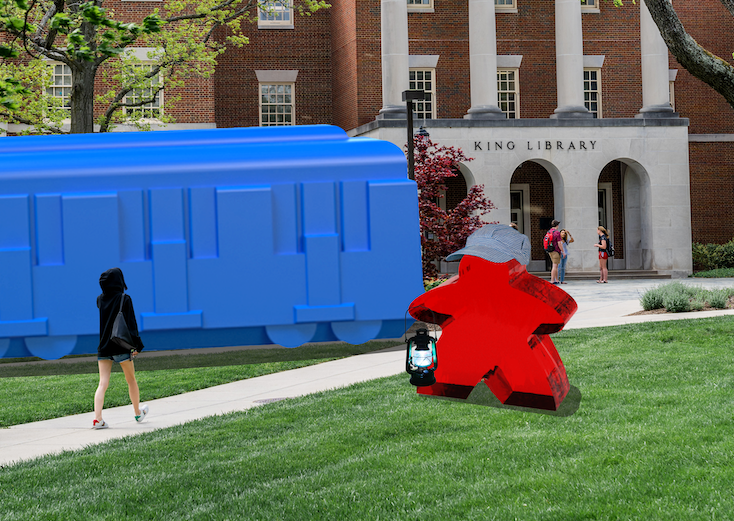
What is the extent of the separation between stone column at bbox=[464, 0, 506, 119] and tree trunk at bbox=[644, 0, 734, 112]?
20.4 meters

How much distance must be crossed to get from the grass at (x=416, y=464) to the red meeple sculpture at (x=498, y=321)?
0.39 metres

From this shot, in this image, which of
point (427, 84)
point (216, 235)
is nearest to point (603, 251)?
point (427, 84)

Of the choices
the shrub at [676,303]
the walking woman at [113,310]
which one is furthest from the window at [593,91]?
the walking woman at [113,310]

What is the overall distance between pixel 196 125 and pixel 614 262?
19599 millimetres

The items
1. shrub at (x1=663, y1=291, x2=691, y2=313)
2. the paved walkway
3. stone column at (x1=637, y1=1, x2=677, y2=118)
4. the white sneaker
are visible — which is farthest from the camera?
stone column at (x1=637, y1=1, x2=677, y2=118)

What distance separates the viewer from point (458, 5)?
32562 millimetres

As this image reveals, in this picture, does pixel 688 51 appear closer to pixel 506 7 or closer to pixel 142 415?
pixel 142 415

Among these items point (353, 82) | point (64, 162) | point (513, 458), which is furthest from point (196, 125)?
point (64, 162)

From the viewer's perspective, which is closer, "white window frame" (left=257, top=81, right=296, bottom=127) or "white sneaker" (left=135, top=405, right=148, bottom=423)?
"white sneaker" (left=135, top=405, right=148, bottom=423)

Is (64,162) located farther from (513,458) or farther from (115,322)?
(513,458)

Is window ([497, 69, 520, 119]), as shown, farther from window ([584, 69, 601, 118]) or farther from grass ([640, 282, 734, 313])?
grass ([640, 282, 734, 313])

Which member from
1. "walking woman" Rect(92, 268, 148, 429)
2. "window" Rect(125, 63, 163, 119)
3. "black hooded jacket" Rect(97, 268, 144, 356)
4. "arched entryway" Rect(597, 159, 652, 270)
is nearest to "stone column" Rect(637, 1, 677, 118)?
"arched entryway" Rect(597, 159, 652, 270)

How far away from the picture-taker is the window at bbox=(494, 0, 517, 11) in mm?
33188

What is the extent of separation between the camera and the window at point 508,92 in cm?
3353
